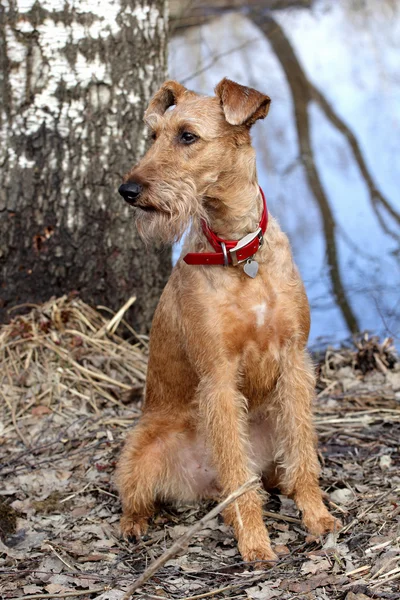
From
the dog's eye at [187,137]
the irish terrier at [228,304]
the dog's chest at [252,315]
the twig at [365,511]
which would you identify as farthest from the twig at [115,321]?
the twig at [365,511]

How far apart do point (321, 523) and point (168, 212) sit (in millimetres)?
1383

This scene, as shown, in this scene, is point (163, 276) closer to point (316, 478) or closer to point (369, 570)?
point (316, 478)

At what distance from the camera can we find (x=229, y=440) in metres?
3.02

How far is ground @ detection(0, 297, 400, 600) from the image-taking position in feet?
8.68

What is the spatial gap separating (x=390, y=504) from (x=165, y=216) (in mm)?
1472

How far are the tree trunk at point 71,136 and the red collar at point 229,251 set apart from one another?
1501mm

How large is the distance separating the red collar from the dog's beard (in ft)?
0.40

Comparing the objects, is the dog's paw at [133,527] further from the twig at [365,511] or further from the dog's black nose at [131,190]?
the dog's black nose at [131,190]

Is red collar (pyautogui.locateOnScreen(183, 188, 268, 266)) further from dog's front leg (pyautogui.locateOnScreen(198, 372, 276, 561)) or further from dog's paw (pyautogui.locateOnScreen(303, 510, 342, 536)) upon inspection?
dog's paw (pyautogui.locateOnScreen(303, 510, 342, 536))

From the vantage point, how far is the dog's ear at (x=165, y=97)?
320 cm

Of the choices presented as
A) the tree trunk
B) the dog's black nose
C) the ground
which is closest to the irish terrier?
the dog's black nose

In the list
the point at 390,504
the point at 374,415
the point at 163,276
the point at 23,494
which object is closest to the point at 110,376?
the point at 163,276

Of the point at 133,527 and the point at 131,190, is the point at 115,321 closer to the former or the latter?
the point at 133,527

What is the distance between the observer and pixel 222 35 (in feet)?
31.1
